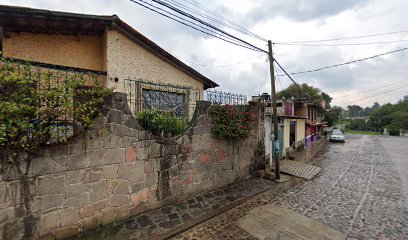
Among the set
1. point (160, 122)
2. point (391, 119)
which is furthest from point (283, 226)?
point (391, 119)

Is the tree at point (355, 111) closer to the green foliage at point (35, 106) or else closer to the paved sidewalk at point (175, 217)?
the paved sidewalk at point (175, 217)

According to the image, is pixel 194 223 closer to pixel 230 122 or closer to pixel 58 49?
pixel 230 122

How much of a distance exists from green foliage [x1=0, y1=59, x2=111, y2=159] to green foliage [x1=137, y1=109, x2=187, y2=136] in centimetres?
142

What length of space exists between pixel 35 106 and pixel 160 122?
2.50 metres

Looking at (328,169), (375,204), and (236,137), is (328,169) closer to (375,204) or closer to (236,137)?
(375,204)

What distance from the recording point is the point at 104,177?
376 cm

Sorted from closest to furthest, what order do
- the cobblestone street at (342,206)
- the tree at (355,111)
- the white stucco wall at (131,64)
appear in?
the cobblestone street at (342,206), the white stucco wall at (131,64), the tree at (355,111)

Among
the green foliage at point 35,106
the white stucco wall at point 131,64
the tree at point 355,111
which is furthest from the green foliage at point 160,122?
the tree at point 355,111

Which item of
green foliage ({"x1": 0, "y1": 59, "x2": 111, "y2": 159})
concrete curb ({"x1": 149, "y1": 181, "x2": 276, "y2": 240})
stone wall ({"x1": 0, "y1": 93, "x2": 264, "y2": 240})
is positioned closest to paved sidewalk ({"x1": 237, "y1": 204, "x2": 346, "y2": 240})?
concrete curb ({"x1": 149, "y1": 181, "x2": 276, "y2": 240})

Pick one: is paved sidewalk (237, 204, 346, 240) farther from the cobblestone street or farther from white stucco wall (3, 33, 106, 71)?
white stucco wall (3, 33, 106, 71)

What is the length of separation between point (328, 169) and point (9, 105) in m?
12.8

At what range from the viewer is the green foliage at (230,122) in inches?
236

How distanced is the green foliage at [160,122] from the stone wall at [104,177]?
0.28 meters

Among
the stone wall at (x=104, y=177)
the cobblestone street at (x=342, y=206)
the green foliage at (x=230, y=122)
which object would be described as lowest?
the cobblestone street at (x=342, y=206)
